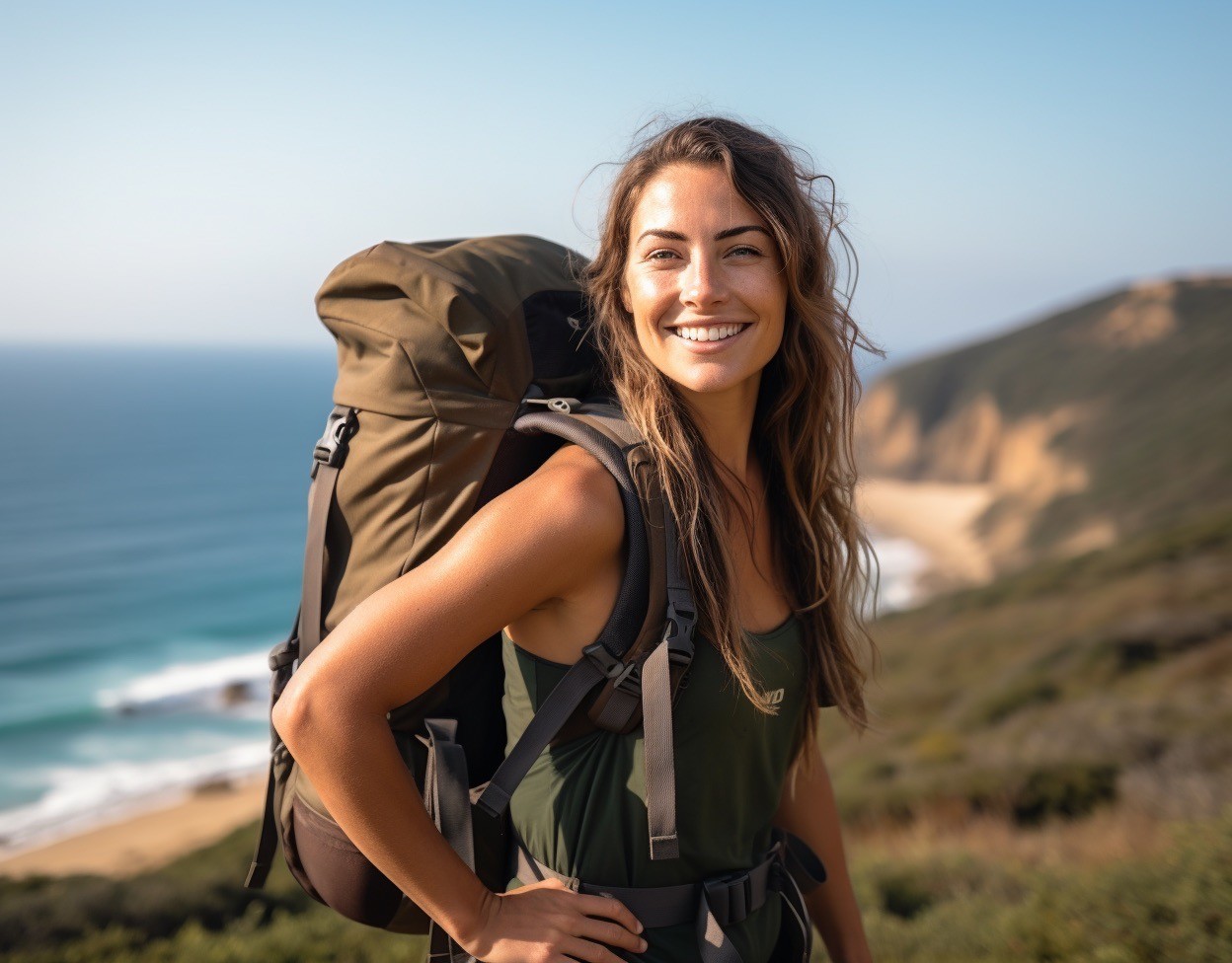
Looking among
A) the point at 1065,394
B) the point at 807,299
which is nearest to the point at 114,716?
the point at 807,299

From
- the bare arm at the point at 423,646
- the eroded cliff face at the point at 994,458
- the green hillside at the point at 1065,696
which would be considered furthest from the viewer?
the eroded cliff face at the point at 994,458

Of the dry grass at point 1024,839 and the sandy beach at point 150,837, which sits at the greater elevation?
the dry grass at point 1024,839

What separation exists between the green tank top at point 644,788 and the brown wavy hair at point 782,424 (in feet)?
0.23

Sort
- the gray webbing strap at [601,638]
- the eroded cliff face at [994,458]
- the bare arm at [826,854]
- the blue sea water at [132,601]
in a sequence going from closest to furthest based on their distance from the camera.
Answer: the gray webbing strap at [601,638] → the bare arm at [826,854] → the blue sea water at [132,601] → the eroded cliff face at [994,458]

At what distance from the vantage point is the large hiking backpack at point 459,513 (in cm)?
149

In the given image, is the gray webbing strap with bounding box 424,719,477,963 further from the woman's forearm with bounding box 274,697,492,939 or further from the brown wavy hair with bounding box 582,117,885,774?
the brown wavy hair with bounding box 582,117,885,774

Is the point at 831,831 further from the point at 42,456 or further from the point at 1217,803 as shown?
the point at 42,456

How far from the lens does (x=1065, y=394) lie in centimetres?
5631

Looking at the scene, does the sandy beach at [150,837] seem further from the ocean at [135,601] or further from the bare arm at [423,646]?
the bare arm at [423,646]

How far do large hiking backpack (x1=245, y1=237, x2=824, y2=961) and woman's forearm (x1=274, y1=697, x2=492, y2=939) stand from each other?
0.31 feet

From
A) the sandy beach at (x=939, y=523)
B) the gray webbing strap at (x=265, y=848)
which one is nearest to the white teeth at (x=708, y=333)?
the gray webbing strap at (x=265, y=848)

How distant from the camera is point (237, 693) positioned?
30.2 meters

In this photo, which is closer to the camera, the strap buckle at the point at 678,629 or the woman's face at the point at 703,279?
the strap buckle at the point at 678,629

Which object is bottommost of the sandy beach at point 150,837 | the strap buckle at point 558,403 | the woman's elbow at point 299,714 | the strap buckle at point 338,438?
the sandy beach at point 150,837
